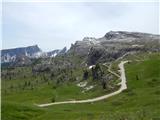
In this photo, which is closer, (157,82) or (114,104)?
(114,104)

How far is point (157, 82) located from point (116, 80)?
118ft

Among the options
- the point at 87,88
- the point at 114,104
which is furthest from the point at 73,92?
the point at 114,104

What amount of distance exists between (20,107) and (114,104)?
35652mm

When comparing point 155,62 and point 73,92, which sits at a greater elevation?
point 155,62

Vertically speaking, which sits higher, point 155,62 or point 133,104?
point 155,62

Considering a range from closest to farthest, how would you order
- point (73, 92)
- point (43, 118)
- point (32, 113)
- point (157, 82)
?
point (43, 118) < point (32, 113) < point (157, 82) < point (73, 92)

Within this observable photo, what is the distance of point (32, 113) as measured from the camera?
85.4 metres

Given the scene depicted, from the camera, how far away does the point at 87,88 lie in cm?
19775

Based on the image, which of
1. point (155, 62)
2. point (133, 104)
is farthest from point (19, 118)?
point (155, 62)

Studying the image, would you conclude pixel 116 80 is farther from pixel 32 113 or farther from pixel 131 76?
pixel 32 113

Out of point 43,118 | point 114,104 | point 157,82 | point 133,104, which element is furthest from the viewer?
point 157,82

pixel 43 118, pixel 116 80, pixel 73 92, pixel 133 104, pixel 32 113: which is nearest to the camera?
pixel 43 118

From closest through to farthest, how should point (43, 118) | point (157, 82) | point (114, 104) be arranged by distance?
1. point (43, 118)
2. point (114, 104)
3. point (157, 82)

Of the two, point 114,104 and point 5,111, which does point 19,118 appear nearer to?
point 5,111
